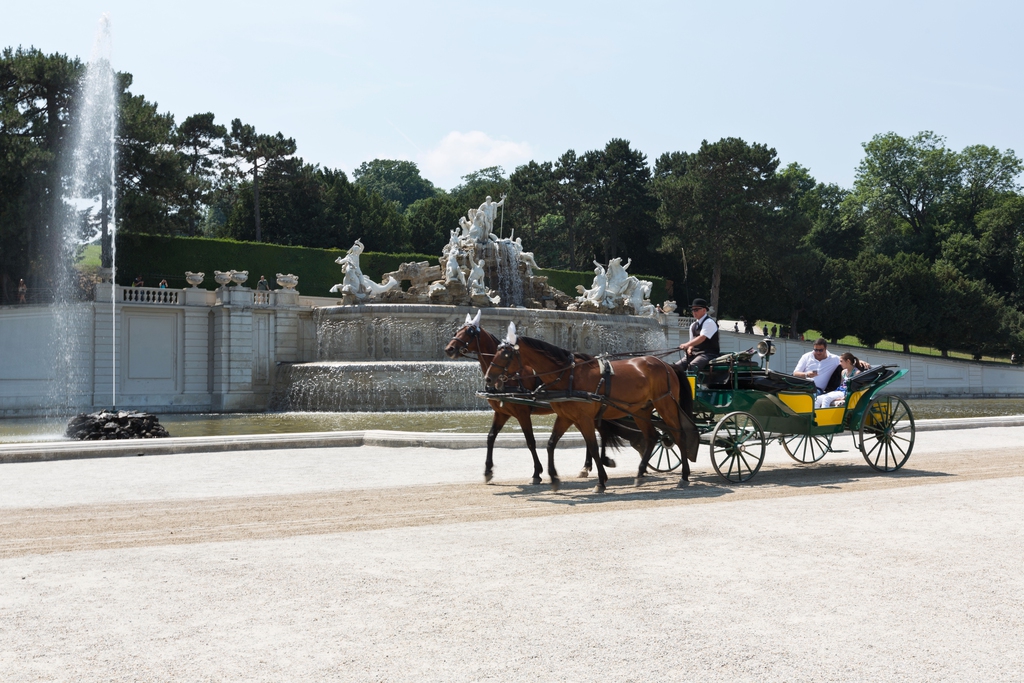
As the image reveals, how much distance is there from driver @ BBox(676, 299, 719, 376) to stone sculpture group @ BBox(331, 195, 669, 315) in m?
24.2

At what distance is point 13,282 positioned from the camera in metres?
36.0

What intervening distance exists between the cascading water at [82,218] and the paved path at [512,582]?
2313 cm

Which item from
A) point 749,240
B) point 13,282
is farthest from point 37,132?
point 749,240

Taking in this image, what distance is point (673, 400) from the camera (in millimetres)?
11461

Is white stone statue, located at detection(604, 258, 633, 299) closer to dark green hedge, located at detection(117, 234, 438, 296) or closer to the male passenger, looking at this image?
dark green hedge, located at detection(117, 234, 438, 296)

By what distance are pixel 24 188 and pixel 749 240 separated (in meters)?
41.7

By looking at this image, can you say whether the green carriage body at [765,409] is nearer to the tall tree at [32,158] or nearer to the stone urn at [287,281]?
the stone urn at [287,281]

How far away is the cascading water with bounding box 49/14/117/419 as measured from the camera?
3162 cm

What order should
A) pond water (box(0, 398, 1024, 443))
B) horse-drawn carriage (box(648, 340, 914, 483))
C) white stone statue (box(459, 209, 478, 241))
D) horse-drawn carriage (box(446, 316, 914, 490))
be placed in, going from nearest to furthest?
horse-drawn carriage (box(446, 316, 914, 490)), horse-drawn carriage (box(648, 340, 914, 483)), pond water (box(0, 398, 1024, 443)), white stone statue (box(459, 209, 478, 241))

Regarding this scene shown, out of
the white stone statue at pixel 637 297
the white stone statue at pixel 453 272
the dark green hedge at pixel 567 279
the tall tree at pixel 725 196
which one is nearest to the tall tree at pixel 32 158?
the white stone statue at pixel 453 272

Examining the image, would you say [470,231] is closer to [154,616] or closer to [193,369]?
[193,369]

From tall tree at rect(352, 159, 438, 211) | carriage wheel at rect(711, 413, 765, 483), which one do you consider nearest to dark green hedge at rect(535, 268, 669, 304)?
carriage wheel at rect(711, 413, 765, 483)

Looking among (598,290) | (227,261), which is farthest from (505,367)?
(227,261)

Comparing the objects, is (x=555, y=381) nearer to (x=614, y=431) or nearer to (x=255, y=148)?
→ (x=614, y=431)
